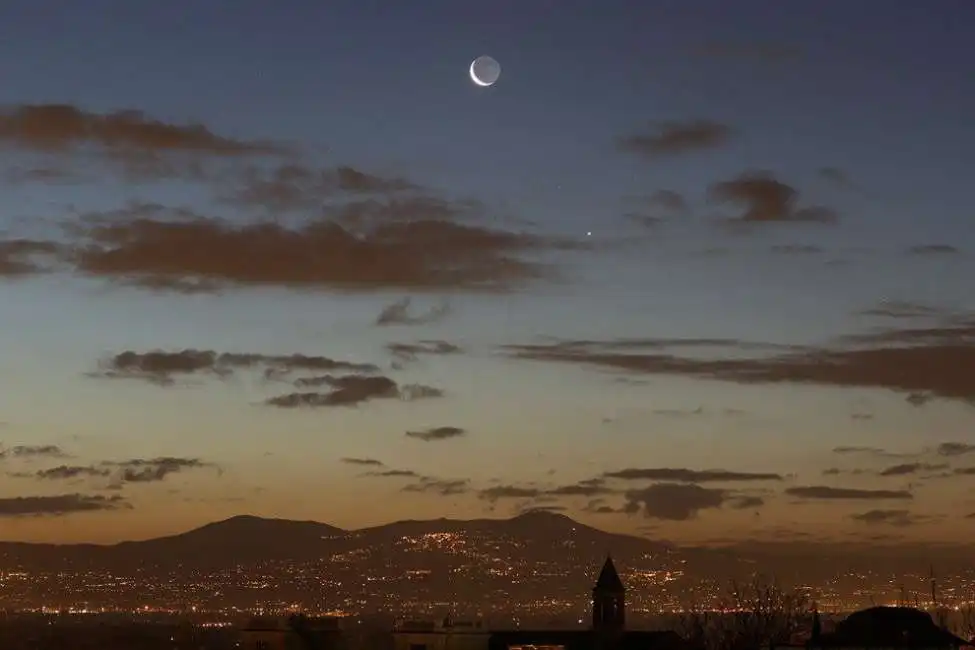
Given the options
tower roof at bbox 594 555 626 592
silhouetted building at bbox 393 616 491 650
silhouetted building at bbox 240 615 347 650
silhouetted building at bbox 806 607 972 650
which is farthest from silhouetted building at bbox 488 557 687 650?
silhouetted building at bbox 240 615 347 650

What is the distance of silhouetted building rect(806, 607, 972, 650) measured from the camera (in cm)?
11188

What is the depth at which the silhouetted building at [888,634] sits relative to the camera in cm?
11188

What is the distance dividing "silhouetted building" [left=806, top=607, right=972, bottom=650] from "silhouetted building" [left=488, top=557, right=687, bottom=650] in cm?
1071

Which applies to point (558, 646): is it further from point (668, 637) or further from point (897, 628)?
point (897, 628)

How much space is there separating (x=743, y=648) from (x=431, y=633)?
888 inches

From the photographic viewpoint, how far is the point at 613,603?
381ft

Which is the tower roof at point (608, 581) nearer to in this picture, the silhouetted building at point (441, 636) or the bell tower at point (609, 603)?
the bell tower at point (609, 603)

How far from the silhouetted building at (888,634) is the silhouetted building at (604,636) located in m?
10.7

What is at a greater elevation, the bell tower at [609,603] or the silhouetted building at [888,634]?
the bell tower at [609,603]

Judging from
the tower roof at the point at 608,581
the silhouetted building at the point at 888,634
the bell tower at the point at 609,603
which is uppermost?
the tower roof at the point at 608,581

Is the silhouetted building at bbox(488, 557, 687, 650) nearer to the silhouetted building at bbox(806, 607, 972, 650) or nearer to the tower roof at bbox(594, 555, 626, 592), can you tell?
the tower roof at bbox(594, 555, 626, 592)

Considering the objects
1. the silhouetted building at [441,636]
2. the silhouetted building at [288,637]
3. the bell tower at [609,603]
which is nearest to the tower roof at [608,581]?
the bell tower at [609,603]

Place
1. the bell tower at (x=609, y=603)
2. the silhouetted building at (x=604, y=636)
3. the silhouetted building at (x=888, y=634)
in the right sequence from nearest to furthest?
the silhouetted building at (x=604, y=636) → the silhouetted building at (x=888, y=634) → the bell tower at (x=609, y=603)

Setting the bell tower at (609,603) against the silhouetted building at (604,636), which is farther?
the bell tower at (609,603)
